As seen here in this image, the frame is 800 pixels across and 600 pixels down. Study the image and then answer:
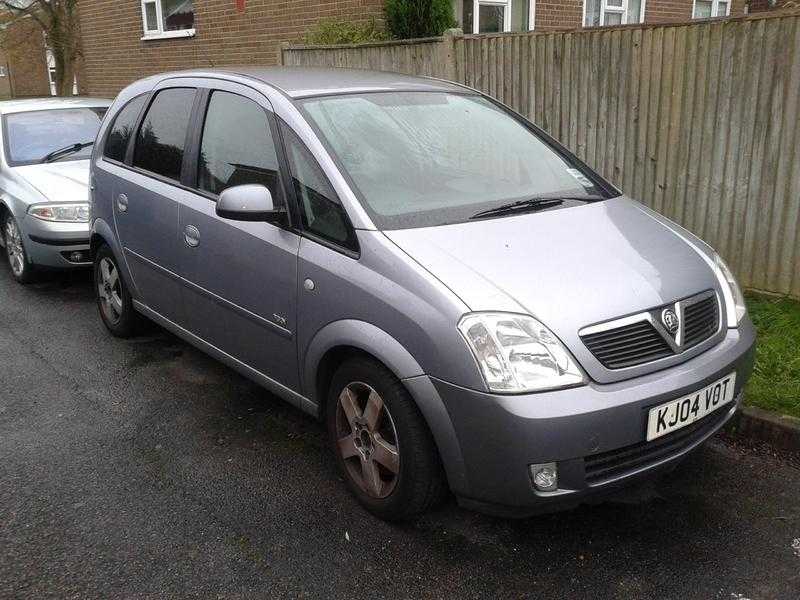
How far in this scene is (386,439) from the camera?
10.3 feet

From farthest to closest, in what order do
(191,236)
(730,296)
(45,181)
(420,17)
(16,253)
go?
(420,17), (16,253), (45,181), (191,236), (730,296)

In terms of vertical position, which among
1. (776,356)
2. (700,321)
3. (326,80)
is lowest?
(776,356)

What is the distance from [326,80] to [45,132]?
4.78 m

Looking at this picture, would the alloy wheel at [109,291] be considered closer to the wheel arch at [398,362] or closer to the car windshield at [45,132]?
the car windshield at [45,132]

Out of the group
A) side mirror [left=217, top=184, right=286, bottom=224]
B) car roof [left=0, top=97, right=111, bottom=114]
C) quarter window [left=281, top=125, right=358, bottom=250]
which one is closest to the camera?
quarter window [left=281, top=125, right=358, bottom=250]

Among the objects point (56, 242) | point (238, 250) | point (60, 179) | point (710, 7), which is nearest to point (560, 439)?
point (238, 250)

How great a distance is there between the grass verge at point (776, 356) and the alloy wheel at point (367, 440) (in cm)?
199

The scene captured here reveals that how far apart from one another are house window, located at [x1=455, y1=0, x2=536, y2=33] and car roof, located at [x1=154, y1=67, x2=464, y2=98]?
615 centimetres

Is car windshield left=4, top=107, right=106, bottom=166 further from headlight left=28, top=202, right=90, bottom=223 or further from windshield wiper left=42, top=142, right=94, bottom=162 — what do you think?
headlight left=28, top=202, right=90, bottom=223

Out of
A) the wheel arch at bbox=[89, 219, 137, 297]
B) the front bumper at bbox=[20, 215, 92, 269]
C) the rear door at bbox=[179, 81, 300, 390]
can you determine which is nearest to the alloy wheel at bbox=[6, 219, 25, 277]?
the front bumper at bbox=[20, 215, 92, 269]

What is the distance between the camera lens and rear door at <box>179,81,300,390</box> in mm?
3553

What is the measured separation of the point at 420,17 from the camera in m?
8.91

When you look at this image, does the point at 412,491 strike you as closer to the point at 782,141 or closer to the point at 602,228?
the point at 602,228

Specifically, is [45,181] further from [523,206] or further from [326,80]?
[523,206]
